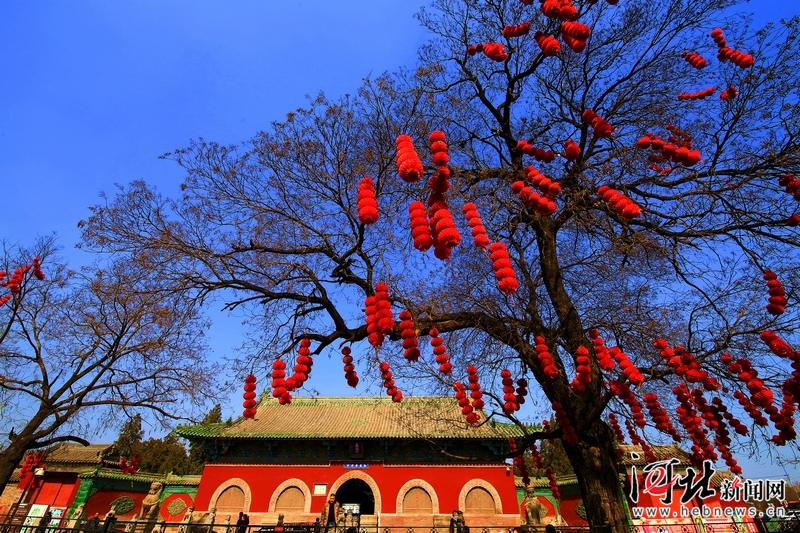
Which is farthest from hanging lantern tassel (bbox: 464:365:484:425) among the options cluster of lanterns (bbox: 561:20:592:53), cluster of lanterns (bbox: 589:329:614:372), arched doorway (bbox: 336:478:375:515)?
arched doorway (bbox: 336:478:375:515)

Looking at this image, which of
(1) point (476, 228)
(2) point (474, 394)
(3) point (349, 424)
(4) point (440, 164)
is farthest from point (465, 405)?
(3) point (349, 424)

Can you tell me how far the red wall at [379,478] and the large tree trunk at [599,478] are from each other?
40.7 ft

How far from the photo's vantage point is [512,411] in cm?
634

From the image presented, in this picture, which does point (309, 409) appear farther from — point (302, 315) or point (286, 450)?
point (302, 315)

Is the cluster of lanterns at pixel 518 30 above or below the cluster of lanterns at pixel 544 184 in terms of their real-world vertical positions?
above

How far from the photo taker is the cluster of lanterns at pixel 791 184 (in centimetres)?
503

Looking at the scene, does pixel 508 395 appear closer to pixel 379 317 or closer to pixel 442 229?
pixel 379 317

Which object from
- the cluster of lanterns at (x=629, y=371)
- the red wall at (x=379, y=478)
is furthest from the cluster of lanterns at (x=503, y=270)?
the red wall at (x=379, y=478)

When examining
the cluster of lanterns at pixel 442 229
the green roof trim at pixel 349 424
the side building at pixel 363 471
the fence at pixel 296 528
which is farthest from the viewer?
the green roof trim at pixel 349 424

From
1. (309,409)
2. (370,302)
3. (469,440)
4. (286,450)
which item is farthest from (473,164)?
(309,409)

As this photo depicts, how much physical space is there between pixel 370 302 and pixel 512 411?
2.88 m

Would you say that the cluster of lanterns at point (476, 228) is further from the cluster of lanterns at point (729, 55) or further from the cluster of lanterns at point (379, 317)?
the cluster of lanterns at point (729, 55)

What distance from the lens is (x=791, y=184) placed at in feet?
16.7

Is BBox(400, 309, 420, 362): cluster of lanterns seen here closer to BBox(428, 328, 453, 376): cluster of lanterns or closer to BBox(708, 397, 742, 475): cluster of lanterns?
BBox(428, 328, 453, 376): cluster of lanterns
